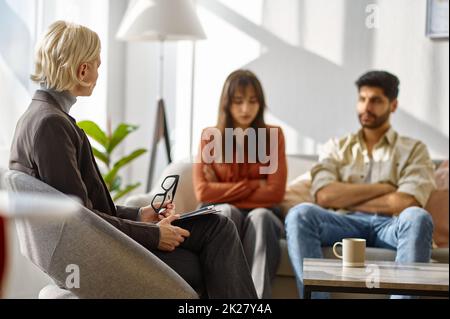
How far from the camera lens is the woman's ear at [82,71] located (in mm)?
1621

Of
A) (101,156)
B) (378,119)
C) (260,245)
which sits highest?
(378,119)

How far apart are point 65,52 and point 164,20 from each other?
1.65m

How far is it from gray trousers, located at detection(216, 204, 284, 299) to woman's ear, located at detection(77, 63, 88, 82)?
97cm

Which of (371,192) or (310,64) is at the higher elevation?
(310,64)

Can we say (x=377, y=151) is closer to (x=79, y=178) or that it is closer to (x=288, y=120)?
(x=288, y=120)

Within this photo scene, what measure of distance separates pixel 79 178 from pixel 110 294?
0.76ft

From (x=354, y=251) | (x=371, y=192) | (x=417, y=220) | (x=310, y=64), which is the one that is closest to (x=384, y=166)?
(x=371, y=192)

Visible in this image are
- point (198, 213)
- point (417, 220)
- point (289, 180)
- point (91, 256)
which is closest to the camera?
point (91, 256)

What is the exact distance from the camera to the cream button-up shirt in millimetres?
2631

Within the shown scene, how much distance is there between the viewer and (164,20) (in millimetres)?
3230

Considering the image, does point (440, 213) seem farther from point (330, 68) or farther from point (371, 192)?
point (330, 68)

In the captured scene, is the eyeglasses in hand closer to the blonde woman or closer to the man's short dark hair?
the blonde woman

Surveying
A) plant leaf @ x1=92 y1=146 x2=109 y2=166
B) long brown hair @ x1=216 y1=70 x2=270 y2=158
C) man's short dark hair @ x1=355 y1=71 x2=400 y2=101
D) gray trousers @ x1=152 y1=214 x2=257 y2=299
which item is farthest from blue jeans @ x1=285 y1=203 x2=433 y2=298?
plant leaf @ x1=92 y1=146 x2=109 y2=166
